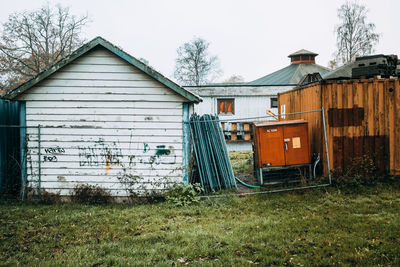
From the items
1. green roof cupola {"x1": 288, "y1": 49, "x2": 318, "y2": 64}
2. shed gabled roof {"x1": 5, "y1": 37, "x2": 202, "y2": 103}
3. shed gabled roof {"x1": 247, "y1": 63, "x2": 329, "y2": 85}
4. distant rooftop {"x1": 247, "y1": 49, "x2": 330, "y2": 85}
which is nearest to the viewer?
shed gabled roof {"x1": 5, "y1": 37, "x2": 202, "y2": 103}

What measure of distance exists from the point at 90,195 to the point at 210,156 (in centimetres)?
348

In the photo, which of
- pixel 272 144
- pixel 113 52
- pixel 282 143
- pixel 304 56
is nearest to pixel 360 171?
pixel 282 143

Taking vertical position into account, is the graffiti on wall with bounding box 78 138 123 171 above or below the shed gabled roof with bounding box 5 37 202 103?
below

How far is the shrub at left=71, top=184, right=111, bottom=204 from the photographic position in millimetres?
8141

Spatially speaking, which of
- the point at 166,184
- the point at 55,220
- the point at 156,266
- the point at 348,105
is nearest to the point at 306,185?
the point at 348,105

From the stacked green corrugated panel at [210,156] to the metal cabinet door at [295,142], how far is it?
1.77m

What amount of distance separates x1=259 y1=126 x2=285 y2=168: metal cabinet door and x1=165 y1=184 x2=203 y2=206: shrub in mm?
2202

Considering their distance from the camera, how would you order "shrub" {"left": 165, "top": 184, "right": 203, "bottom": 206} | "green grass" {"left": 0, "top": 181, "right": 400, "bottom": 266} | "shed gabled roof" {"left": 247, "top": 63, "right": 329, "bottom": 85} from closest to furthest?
"green grass" {"left": 0, "top": 181, "right": 400, "bottom": 266}
"shrub" {"left": 165, "top": 184, "right": 203, "bottom": 206}
"shed gabled roof" {"left": 247, "top": 63, "right": 329, "bottom": 85}

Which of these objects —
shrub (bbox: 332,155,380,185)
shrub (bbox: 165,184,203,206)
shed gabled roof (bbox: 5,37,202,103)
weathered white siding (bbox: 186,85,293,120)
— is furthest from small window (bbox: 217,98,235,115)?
shrub (bbox: 165,184,203,206)

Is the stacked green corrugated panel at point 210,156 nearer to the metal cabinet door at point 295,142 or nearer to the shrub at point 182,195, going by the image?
the shrub at point 182,195

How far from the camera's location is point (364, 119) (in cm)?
880

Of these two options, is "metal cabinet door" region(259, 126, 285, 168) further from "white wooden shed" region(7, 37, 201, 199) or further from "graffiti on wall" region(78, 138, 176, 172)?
Result: "graffiti on wall" region(78, 138, 176, 172)

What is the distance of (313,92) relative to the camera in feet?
30.4

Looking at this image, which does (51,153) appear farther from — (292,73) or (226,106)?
(292,73)
